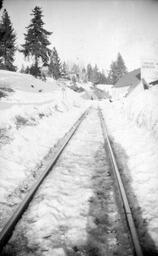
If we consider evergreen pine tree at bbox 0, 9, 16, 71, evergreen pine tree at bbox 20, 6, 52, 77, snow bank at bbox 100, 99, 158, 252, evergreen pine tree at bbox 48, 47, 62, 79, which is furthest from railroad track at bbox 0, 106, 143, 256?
evergreen pine tree at bbox 48, 47, 62, 79

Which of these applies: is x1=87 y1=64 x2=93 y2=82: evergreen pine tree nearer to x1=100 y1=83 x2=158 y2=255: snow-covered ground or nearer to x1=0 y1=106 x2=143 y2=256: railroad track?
x1=100 y1=83 x2=158 y2=255: snow-covered ground

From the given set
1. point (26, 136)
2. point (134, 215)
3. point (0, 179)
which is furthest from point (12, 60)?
point (134, 215)

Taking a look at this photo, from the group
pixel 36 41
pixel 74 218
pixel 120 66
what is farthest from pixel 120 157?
pixel 120 66

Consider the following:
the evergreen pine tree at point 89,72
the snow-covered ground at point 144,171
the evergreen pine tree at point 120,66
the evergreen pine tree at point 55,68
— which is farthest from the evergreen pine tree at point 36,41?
the evergreen pine tree at point 89,72

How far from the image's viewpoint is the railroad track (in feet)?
8.57

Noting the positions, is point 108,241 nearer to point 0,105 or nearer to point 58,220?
point 58,220

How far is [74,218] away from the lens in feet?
10.6

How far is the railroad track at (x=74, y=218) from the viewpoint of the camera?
2.61 m

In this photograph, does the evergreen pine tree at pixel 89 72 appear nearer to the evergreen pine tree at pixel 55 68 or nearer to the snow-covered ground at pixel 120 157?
the evergreen pine tree at pixel 55 68

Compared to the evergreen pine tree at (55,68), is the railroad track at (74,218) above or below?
below

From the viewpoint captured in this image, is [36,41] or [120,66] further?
[120,66]

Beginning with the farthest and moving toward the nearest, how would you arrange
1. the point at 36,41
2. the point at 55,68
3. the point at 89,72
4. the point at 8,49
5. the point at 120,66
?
the point at 89,72 → the point at 120,66 → the point at 55,68 → the point at 8,49 → the point at 36,41

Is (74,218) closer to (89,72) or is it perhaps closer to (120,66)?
(120,66)

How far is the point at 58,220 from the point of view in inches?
125
